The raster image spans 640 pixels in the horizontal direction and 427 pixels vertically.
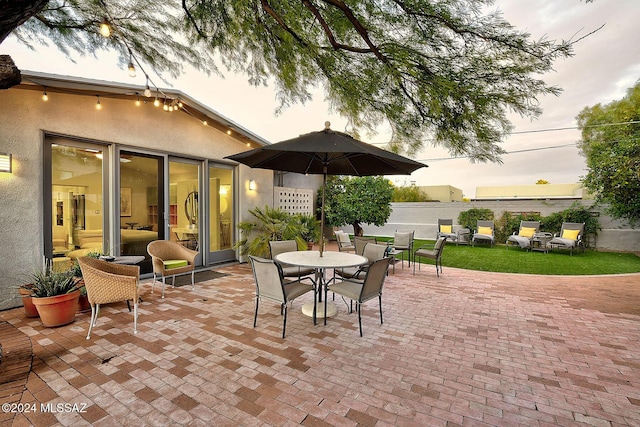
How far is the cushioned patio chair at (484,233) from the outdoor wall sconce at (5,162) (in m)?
13.6

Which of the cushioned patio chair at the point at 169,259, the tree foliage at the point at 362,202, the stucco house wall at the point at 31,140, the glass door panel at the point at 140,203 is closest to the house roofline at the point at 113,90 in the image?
the stucco house wall at the point at 31,140

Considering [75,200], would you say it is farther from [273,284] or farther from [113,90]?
[273,284]

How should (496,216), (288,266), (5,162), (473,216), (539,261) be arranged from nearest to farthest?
(5,162) < (288,266) < (539,261) < (496,216) < (473,216)

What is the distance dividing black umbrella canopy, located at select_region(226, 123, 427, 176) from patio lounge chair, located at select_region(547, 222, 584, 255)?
30.8 feet

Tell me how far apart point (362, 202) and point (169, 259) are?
24.9 ft

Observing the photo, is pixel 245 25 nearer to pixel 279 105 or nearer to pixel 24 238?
pixel 279 105

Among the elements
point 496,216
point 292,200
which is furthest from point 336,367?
point 496,216

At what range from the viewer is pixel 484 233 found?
12195 millimetres

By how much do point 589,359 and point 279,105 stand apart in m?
5.10

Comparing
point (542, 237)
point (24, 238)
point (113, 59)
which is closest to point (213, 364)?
point (24, 238)

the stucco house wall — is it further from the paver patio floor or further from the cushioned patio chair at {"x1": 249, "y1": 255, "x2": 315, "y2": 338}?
the cushioned patio chair at {"x1": 249, "y1": 255, "x2": 315, "y2": 338}

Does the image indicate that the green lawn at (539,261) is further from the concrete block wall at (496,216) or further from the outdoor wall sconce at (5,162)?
the outdoor wall sconce at (5,162)

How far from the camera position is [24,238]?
13.5 feet

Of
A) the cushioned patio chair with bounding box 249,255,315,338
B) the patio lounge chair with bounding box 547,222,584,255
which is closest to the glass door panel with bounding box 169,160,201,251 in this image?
the cushioned patio chair with bounding box 249,255,315,338
